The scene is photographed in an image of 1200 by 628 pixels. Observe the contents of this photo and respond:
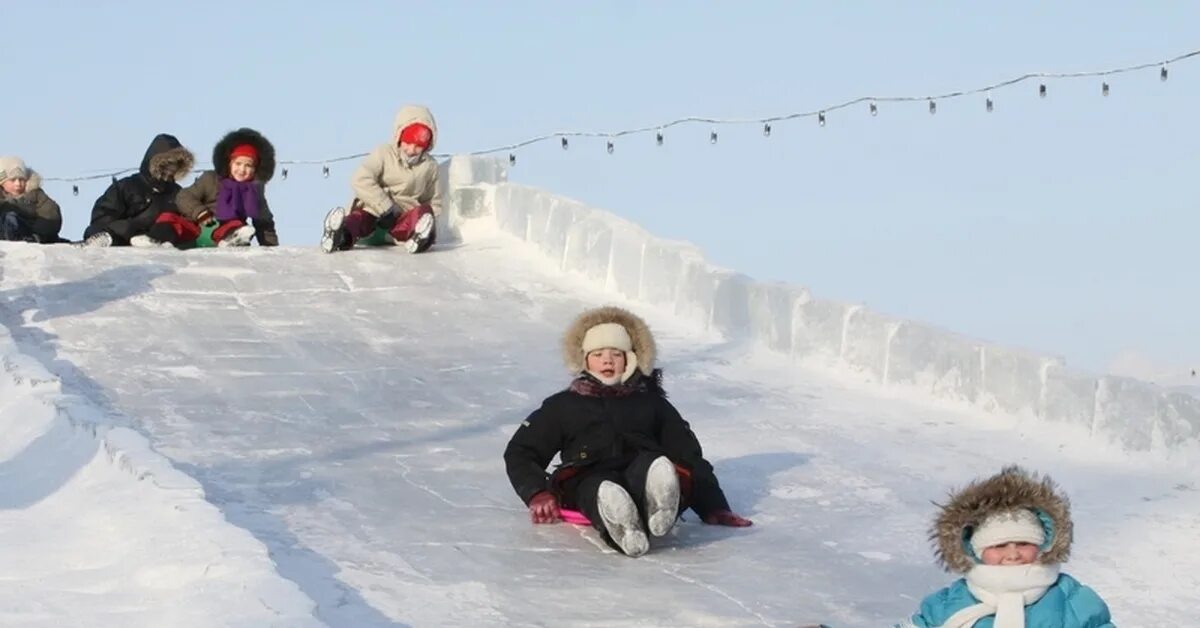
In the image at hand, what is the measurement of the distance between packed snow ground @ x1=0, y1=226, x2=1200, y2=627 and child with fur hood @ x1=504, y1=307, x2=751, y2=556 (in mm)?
122

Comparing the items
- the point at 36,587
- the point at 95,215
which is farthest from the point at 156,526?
the point at 95,215

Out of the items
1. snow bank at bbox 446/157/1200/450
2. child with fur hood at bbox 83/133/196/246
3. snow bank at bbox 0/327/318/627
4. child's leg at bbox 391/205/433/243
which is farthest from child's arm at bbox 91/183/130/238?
snow bank at bbox 0/327/318/627

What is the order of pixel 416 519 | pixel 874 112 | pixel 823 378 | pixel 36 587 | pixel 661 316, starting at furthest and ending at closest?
pixel 874 112 → pixel 661 316 → pixel 823 378 → pixel 416 519 → pixel 36 587

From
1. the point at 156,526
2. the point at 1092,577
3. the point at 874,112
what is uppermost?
the point at 874,112

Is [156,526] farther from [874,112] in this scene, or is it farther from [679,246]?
[874,112]

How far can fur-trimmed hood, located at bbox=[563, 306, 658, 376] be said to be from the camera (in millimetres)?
6375

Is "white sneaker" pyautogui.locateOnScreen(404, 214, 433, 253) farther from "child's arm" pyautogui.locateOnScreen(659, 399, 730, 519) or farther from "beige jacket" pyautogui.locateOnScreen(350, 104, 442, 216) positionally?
"child's arm" pyautogui.locateOnScreen(659, 399, 730, 519)

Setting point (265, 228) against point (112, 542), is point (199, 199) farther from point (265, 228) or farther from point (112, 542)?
point (112, 542)

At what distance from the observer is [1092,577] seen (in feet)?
18.4

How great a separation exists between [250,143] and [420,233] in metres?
1.51

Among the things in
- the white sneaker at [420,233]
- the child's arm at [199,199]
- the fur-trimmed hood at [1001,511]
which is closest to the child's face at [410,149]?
the white sneaker at [420,233]

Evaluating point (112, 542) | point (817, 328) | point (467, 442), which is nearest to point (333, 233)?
point (817, 328)

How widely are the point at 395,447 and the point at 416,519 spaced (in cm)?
113

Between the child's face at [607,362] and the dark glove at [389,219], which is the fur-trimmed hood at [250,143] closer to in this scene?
the dark glove at [389,219]
